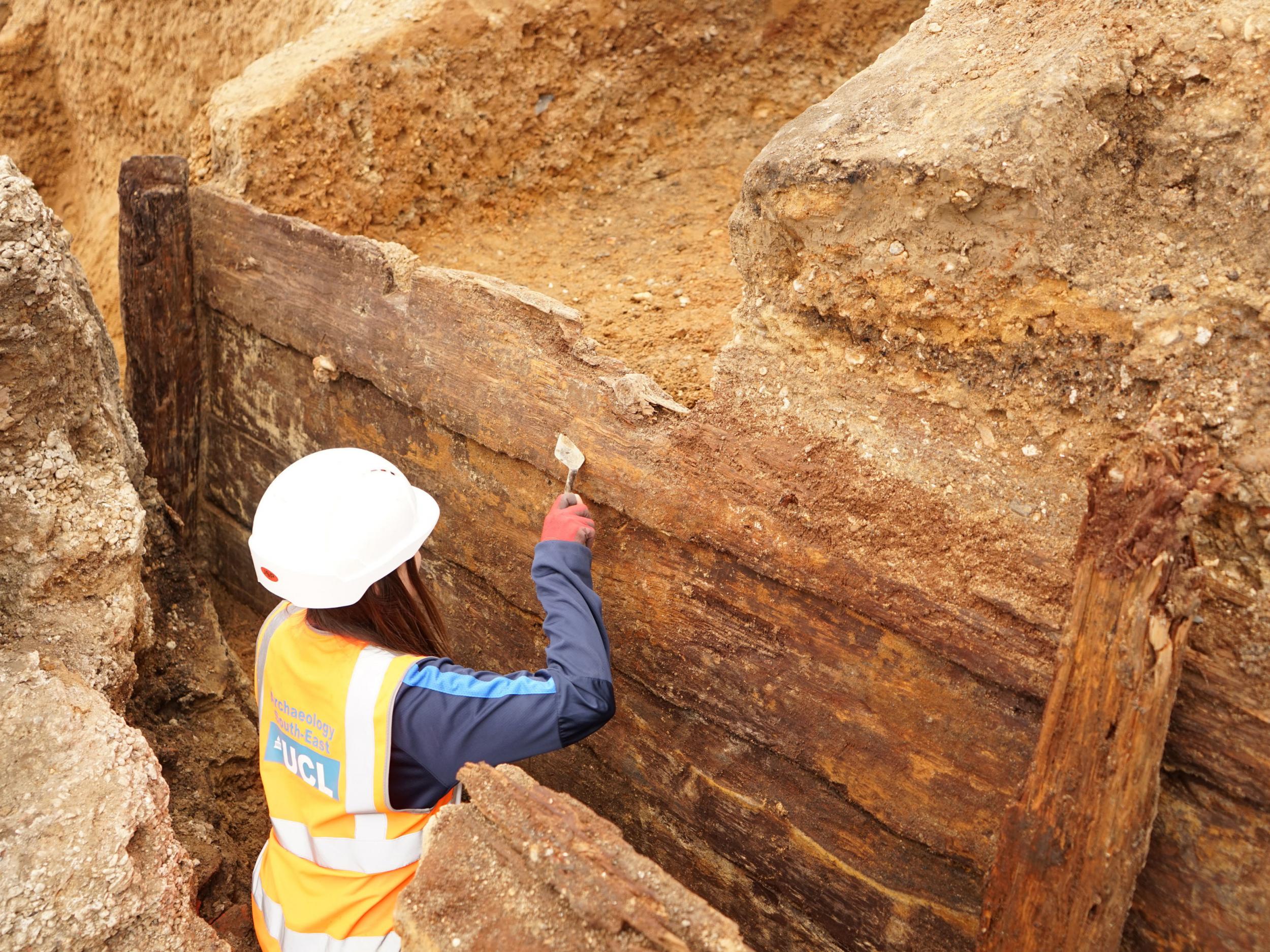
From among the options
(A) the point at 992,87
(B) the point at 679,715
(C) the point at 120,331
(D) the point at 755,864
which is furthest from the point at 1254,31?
(C) the point at 120,331

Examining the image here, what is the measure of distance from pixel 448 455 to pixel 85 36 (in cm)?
400

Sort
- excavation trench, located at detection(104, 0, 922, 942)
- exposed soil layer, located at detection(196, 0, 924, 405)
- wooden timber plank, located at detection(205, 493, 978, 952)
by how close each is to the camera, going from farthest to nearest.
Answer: exposed soil layer, located at detection(196, 0, 924, 405) < excavation trench, located at detection(104, 0, 922, 942) < wooden timber plank, located at detection(205, 493, 978, 952)

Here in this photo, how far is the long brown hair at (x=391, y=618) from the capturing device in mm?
2131

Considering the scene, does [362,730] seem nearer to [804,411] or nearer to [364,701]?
[364,701]

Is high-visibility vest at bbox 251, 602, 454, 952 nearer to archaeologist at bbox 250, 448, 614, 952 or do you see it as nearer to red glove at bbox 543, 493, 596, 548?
archaeologist at bbox 250, 448, 614, 952

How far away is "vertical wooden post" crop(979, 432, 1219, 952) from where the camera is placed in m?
1.71

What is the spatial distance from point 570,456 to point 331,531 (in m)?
0.82

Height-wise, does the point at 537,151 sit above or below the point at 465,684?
above

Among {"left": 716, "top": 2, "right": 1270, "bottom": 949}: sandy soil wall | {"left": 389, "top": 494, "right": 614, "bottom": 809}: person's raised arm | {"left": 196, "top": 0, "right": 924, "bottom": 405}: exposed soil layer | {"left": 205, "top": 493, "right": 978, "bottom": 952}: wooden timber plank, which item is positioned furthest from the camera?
{"left": 196, "top": 0, "right": 924, "bottom": 405}: exposed soil layer

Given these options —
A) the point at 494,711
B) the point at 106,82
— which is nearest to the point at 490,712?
the point at 494,711

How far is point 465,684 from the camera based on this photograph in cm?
201

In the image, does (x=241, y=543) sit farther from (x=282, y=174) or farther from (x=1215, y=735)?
(x=1215, y=735)

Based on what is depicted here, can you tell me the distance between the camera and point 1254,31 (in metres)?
1.94

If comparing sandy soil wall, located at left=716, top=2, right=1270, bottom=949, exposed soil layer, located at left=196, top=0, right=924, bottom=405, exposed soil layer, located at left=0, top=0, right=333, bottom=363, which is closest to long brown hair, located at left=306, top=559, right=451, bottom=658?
sandy soil wall, located at left=716, top=2, right=1270, bottom=949
